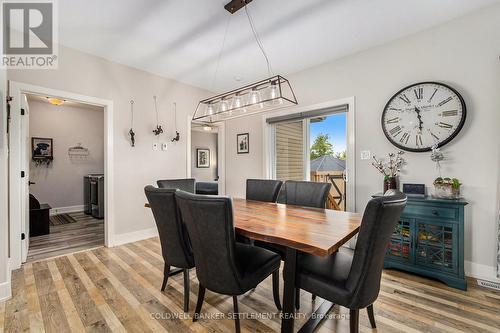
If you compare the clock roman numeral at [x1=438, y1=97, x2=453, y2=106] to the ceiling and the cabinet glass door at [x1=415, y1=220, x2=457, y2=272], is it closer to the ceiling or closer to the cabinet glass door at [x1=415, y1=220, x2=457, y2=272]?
the ceiling

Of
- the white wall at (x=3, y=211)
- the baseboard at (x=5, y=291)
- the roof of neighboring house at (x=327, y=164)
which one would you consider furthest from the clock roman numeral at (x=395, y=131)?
the baseboard at (x=5, y=291)

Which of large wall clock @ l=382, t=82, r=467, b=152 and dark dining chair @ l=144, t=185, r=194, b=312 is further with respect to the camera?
large wall clock @ l=382, t=82, r=467, b=152

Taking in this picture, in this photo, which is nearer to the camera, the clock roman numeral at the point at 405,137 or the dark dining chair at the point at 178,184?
the clock roman numeral at the point at 405,137

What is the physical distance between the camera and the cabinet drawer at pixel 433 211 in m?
2.18

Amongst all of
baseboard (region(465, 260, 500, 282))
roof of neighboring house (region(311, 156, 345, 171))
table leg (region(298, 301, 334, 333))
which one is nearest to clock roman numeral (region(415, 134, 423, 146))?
roof of neighboring house (region(311, 156, 345, 171))

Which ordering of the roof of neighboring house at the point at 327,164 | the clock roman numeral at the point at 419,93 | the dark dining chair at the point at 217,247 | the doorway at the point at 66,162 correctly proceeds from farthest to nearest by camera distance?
1. the doorway at the point at 66,162
2. the roof of neighboring house at the point at 327,164
3. the clock roman numeral at the point at 419,93
4. the dark dining chair at the point at 217,247

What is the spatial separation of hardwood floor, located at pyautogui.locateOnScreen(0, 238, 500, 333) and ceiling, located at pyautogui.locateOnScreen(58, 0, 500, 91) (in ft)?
8.79

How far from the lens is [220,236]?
1.37 metres

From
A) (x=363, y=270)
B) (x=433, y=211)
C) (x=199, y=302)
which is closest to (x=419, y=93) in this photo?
(x=433, y=211)

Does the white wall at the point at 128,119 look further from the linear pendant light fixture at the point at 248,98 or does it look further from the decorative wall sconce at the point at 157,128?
the linear pendant light fixture at the point at 248,98

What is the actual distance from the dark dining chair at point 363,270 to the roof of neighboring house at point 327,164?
2.13 metres

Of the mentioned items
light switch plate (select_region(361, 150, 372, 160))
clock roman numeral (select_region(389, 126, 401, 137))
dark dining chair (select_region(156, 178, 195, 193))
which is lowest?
dark dining chair (select_region(156, 178, 195, 193))

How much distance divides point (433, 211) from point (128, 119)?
13.4ft

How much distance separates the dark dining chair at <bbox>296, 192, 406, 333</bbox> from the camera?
118cm
